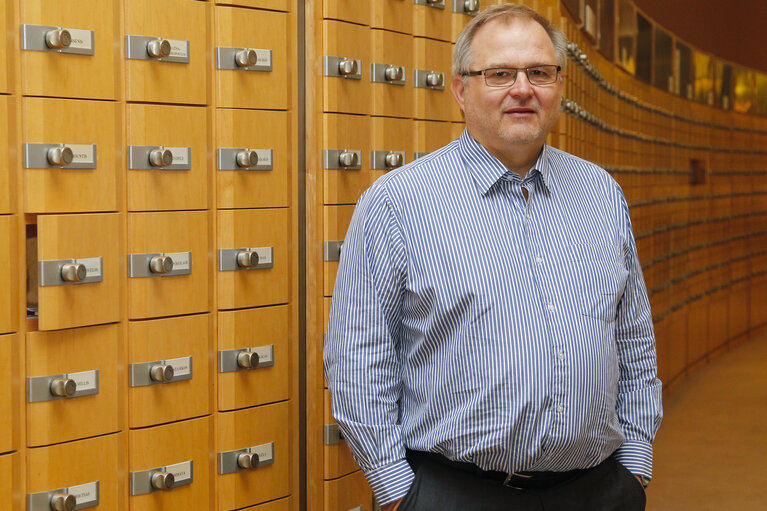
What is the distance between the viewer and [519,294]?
201 cm

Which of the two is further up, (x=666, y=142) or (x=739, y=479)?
(x=666, y=142)

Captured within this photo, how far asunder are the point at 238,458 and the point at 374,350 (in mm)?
1432

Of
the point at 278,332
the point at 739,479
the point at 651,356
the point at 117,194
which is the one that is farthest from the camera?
the point at 739,479

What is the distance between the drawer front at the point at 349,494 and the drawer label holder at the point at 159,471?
0.64m

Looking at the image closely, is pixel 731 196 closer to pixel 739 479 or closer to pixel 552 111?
pixel 739 479

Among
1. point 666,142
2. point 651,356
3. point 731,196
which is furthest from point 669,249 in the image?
point 651,356

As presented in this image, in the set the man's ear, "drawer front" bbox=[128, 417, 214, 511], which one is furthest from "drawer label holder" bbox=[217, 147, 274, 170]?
the man's ear

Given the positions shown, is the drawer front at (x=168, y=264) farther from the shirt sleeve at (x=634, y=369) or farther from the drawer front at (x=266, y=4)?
the shirt sleeve at (x=634, y=369)

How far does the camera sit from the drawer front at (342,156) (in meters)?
3.53

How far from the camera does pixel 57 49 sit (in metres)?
2.72

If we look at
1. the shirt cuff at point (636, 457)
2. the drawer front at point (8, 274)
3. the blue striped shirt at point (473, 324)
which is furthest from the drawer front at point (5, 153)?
the shirt cuff at point (636, 457)

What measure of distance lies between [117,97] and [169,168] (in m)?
0.27

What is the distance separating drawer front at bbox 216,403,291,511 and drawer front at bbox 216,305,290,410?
50 millimetres

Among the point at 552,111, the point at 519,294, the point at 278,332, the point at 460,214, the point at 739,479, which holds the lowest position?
the point at 739,479
